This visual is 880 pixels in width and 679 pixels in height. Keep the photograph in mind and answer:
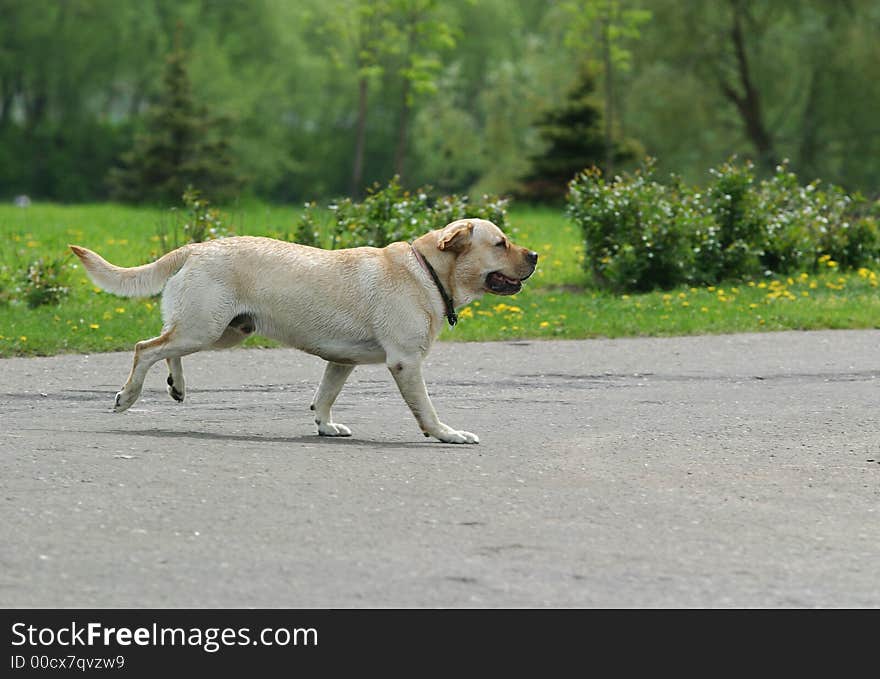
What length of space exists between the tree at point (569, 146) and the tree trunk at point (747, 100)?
3465mm

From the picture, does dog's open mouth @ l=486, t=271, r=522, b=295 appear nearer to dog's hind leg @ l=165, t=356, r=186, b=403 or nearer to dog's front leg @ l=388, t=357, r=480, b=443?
dog's front leg @ l=388, t=357, r=480, b=443

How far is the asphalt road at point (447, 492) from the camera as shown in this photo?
5270mm

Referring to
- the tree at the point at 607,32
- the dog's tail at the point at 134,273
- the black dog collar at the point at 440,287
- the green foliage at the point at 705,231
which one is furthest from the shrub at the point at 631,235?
the tree at the point at 607,32

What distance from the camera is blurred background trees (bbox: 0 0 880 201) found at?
37.8 m

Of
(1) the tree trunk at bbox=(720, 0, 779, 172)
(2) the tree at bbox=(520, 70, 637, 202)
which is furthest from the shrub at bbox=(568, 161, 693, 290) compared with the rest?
(1) the tree trunk at bbox=(720, 0, 779, 172)

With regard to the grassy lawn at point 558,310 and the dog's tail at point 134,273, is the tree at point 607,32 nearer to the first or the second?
the grassy lawn at point 558,310

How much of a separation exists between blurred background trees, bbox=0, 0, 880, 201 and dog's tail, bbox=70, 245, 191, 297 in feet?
90.4

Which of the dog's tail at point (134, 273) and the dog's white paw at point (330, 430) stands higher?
the dog's tail at point (134, 273)

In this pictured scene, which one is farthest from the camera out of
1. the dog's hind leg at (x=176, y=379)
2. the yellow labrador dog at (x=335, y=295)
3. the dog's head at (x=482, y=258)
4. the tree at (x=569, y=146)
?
the tree at (x=569, y=146)

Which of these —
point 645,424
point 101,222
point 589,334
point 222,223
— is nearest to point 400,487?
point 645,424

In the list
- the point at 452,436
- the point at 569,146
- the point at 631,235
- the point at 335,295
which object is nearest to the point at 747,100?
the point at 569,146

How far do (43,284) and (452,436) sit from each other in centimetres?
787
